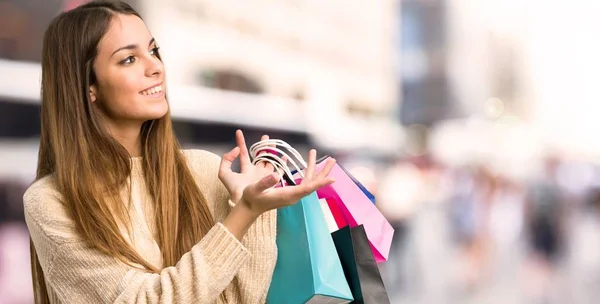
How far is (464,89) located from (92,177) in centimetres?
1963

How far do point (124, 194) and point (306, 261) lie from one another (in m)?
0.39

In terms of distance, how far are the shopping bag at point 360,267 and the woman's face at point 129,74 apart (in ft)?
1.36

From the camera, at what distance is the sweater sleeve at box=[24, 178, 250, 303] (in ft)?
4.71

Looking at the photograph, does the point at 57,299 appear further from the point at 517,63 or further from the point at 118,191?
the point at 517,63

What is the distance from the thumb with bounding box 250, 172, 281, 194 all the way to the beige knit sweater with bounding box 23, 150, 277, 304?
0.10 meters

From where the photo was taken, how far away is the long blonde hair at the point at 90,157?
5.10 feet

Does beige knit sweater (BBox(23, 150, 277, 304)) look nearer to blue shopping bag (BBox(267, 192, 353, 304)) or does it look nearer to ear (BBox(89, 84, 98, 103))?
blue shopping bag (BBox(267, 192, 353, 304))

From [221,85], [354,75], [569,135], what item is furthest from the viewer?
[569,135]

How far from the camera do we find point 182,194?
5.41ft

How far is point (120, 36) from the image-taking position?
159 cm

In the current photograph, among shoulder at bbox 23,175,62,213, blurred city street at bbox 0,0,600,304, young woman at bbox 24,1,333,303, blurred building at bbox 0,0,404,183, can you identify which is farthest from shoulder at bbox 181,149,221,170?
blurred building at bbox 0,0,404,183

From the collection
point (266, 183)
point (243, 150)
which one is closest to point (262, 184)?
point (266, 183)

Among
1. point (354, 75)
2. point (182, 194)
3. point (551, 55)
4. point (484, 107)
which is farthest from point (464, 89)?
point (182, 194)

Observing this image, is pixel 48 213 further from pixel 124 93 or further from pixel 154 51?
pixel 154 51
